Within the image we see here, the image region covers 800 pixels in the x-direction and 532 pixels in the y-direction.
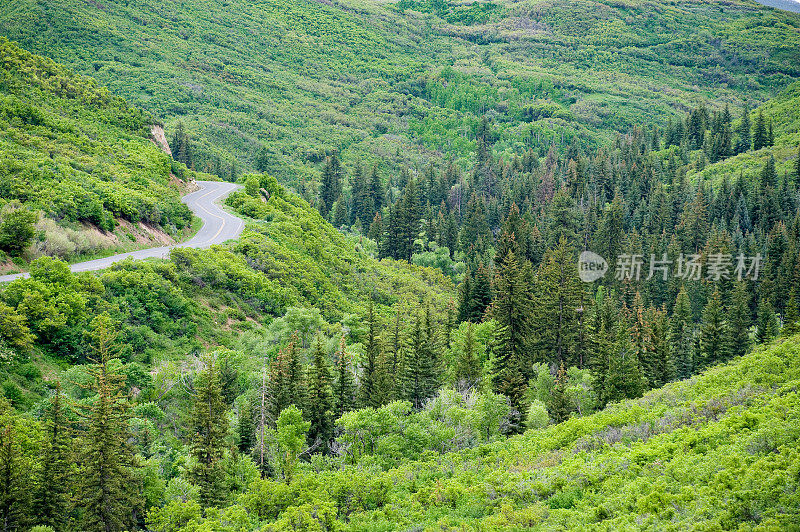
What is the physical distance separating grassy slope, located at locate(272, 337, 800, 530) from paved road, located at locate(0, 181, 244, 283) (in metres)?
28.8

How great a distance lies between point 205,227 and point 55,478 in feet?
140

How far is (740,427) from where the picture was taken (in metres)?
23.8

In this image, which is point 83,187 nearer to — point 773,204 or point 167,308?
point 167,308

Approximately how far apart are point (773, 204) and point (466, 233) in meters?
61.8

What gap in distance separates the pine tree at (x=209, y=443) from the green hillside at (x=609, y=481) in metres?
3.23

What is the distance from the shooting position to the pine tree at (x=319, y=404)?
3988 cm

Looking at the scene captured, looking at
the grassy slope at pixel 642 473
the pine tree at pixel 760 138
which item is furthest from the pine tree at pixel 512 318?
the pine tree at pixel 760 138

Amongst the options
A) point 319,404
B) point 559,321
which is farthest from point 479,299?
point 319,404

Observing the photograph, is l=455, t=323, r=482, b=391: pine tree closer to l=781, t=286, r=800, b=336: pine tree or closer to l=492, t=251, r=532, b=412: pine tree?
l=492, t=251, r=532, b=412: pine tree

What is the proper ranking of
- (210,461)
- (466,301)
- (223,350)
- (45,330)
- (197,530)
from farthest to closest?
1. (466,301)
2. (223,350)
3. (45,330)
4. (210,461)
5. (197,530)

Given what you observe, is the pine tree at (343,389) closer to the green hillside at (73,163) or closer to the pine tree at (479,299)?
the green hillside at (73,163)

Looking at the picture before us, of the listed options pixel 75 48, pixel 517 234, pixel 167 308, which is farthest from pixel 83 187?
pixel 75 48

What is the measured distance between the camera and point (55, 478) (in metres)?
26.4

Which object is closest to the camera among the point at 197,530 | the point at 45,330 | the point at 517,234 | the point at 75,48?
the point at 197,530
